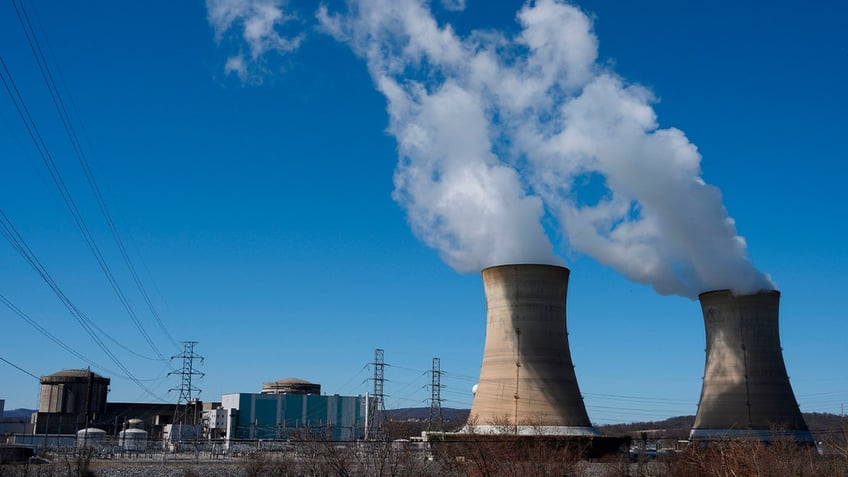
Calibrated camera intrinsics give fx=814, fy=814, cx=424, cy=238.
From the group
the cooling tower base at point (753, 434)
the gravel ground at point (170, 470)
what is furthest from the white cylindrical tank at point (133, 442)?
the cooling tower base at point (753, 434)

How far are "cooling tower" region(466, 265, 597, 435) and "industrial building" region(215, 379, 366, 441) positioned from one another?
2719 cm

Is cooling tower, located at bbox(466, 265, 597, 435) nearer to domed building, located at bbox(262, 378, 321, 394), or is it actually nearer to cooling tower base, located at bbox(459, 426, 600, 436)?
cooling tower base, located at bbox(459, 426, 600, 436)

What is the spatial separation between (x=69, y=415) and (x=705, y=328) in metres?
45.3

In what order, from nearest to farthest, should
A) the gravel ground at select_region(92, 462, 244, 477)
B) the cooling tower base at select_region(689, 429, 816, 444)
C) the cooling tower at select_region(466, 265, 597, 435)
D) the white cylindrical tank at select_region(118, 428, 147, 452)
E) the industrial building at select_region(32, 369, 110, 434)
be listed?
the cooling tower at select_region(466, 265, 597, 435) → the gravel ground at select_region(92, 462, 244, 477) → the cooling tower base at select_region(689, 429, 816, 444) → the white cylindrical tank at select_region(118, 428, 147, 452) → the industrial building at select_region(32, 369, 110, 434)

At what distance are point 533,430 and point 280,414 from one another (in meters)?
33.0

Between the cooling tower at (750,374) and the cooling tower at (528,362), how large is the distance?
24.4ft

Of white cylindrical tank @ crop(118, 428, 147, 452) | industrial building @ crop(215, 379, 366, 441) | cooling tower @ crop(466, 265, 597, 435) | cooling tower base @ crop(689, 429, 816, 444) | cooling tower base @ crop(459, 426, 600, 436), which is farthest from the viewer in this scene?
industrial building @ crop(215, 379, 366, 441)

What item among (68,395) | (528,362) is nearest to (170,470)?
(528,362)

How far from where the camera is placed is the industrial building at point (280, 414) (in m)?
51.7

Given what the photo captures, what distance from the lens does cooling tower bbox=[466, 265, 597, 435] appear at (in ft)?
79.5

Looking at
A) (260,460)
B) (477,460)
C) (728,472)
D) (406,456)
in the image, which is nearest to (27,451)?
(260,460)

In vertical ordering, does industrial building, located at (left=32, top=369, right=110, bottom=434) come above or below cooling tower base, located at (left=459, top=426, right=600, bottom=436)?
above

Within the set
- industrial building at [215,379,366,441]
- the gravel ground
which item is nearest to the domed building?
industrial building at [215,379,366,441]

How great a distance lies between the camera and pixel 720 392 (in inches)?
1201
